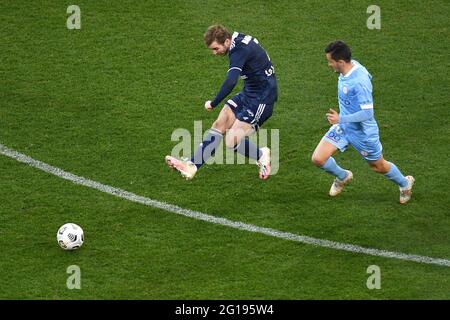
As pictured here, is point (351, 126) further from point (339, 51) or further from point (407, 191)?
point (407, 191)

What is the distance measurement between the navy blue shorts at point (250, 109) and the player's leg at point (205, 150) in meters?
0.11

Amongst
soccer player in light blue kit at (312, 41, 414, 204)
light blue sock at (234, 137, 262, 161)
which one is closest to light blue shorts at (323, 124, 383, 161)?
soccer player in light blue kit at (312, 41, 414, 204)

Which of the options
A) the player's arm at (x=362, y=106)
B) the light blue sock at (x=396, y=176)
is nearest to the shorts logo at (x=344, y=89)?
the player's arm at (x=362, y=106)

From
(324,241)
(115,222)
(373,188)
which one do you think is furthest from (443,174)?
(115,222)

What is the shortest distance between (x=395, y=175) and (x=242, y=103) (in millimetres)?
2111

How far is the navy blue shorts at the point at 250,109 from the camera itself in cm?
1185

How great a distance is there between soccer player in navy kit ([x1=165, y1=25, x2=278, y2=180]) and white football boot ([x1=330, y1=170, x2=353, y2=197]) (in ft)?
2.88

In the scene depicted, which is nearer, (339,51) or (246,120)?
(339,51)

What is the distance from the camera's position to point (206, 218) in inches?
449

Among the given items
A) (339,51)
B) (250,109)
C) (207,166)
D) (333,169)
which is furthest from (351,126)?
(207,166)

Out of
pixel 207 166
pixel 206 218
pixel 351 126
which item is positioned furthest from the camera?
pixel 207 166

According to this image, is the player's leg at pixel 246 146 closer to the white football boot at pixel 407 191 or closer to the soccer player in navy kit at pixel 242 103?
the soccer player in navy kit at pixel 242 103

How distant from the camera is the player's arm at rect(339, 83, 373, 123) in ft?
35.7

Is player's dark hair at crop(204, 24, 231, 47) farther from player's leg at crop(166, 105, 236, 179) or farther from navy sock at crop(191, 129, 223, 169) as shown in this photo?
navy sock at crop(191, 129, 223, 169)
